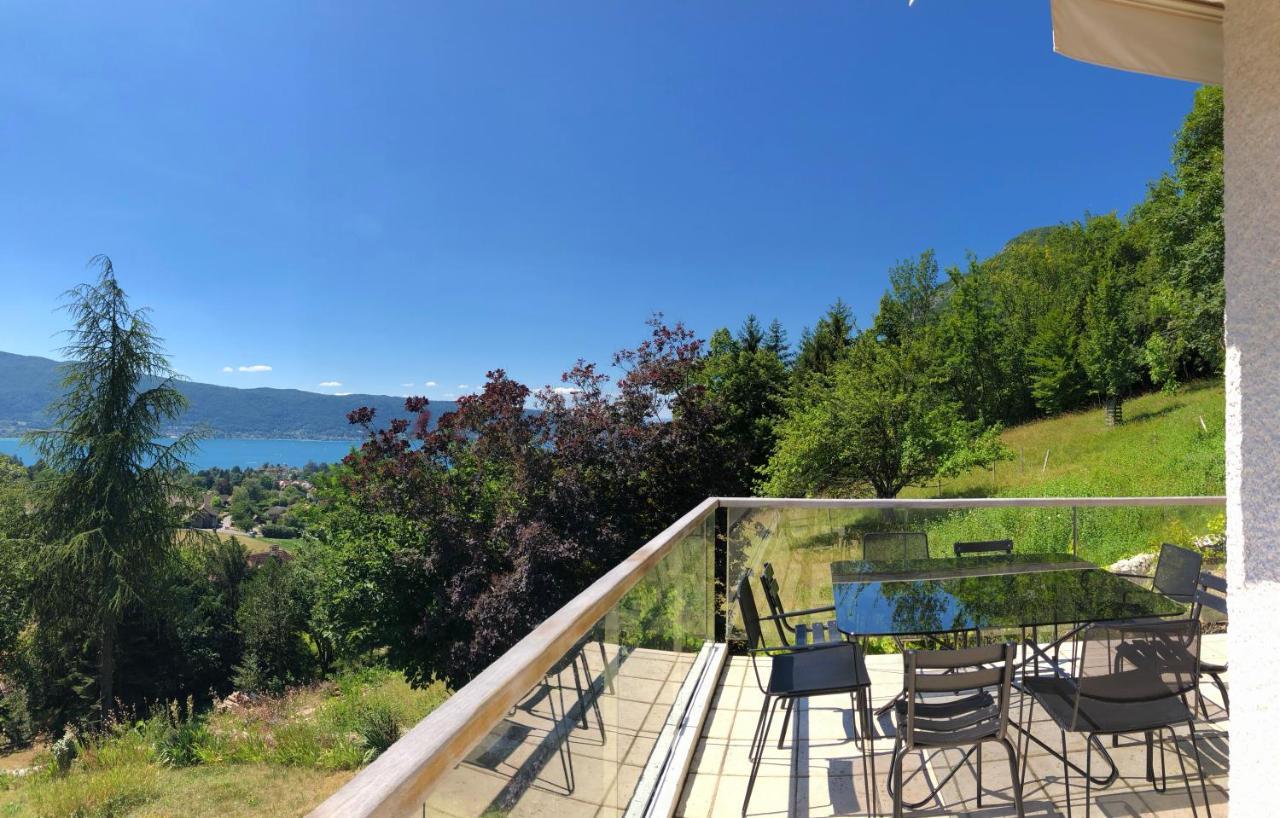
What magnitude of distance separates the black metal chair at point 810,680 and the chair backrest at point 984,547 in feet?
6.04

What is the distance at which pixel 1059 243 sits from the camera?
40.8m

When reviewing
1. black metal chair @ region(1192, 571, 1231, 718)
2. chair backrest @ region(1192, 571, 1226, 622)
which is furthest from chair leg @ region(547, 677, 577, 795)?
chair backrest @ region(1192, 571, 1226, 622)

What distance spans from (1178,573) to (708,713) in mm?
2960

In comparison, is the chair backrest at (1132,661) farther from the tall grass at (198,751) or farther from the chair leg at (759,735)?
the tall grass at (198,751)

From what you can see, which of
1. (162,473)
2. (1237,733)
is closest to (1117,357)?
(1237,733)

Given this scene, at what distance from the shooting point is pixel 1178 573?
3934mm

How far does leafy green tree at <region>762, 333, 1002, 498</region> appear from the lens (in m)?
15.3

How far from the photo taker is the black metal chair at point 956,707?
2.30 meters

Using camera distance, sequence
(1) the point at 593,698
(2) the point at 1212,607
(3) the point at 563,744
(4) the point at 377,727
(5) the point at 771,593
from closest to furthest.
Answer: (3) the point at 563,744
(1) the point at 593,698
(2) the point at 1212,607
(5) the point at 771,593
(4) the point at 377,727

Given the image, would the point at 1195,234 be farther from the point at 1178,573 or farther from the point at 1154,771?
the point at 1154,771

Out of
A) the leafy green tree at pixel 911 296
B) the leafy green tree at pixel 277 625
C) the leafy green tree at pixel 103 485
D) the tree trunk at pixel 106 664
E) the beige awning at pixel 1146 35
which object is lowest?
the leafy green tree at pixel 277 625

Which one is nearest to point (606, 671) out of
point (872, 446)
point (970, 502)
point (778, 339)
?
point (970, 502)

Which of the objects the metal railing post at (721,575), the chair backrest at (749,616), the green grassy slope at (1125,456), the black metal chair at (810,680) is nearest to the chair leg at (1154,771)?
the black metal chair at (810,680)

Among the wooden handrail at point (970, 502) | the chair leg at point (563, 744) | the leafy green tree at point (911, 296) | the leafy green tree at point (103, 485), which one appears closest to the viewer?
the chair leg at point (563, 744)
